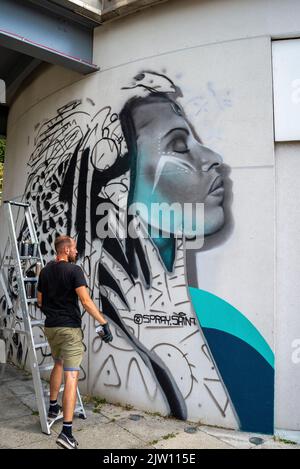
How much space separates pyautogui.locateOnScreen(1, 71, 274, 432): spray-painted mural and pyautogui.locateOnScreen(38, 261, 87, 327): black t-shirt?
0.93 metres

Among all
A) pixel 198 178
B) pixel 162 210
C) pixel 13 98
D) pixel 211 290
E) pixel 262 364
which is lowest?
pixel 262 364

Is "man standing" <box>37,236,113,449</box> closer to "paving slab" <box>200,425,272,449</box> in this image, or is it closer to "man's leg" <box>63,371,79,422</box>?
"man's leg" <box>63,371,79,422</box>

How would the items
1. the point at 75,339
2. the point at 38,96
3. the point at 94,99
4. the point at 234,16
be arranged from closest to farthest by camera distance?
the point at 75,339
the point at 234,16
the point at 94,99
the point at 38,96

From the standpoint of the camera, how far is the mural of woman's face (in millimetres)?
4254

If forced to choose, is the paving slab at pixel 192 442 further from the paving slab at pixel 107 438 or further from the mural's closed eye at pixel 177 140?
the mural's closed eye at pixel 177 140

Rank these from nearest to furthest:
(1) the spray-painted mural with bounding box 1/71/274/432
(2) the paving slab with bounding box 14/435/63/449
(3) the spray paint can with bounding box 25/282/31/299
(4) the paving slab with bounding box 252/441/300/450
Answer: (2) the paving slab with bounding box 14/435/63/449, (4) the paving slab with bounding box 252/441/300/450, (1) the spray-painted mural with bounding box 1/71/274/432, (3) the spray paint can with bounding box 25/282/31/299

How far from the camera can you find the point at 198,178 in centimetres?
434

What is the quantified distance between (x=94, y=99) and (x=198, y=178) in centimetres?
186

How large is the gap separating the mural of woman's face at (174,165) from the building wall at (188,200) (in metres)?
0.01

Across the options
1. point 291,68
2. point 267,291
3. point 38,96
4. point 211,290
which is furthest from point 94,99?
point 267,291

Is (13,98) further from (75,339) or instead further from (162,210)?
(75,339)

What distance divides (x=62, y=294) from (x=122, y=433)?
1472 mm

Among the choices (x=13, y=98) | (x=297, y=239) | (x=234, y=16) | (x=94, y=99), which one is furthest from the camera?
(x=13, y=98)

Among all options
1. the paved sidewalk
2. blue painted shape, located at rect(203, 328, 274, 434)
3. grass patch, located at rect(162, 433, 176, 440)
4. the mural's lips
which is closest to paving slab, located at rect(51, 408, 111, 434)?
the paved sidewalk
